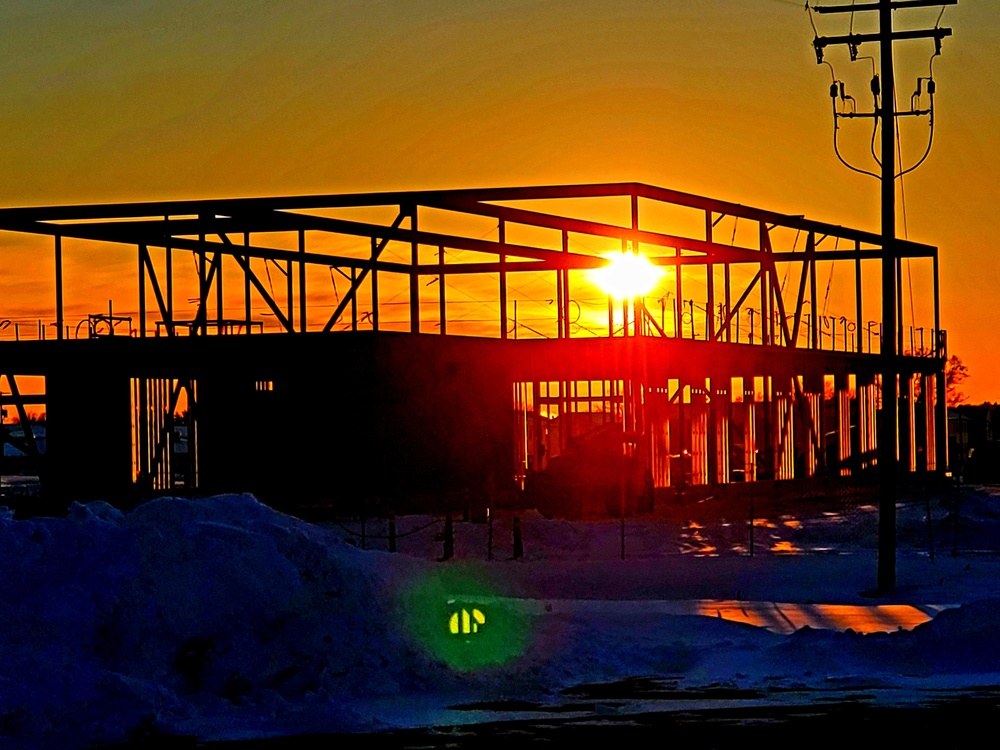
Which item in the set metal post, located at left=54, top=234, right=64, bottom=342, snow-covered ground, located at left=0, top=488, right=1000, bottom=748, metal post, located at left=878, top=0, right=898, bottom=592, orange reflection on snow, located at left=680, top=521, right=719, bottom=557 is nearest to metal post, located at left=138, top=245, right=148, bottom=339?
metal post, located at left=54, top=234, right=64, bottom=342

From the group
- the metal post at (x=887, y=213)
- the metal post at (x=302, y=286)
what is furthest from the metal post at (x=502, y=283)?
the metal post at (x=887, y=213)

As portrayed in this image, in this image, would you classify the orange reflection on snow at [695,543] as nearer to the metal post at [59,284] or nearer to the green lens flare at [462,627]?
the green lens flare at [462,627]

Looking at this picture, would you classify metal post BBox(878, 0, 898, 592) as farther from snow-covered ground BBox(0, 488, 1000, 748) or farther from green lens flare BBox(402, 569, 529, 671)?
green lens flare BBox(402, 569, 529, 671)

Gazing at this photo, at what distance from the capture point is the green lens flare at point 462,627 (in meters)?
18.5

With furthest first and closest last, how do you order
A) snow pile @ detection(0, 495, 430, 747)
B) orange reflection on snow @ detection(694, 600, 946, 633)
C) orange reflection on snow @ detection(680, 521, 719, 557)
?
orange reflection on snow @ detection(680, 521, 719, 557), orange reflection on snow @ detection(694, 600, 946, 633), snow pile @ detection(0, 495, 430, 747)

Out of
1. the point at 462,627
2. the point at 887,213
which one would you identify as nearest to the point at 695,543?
the point at 887,213

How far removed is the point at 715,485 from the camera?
162 ft

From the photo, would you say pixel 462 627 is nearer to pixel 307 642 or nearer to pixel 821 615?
pixel 307 642

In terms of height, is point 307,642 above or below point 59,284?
below

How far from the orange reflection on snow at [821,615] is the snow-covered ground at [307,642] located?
0.36 feet

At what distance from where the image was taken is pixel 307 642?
57.5 feet

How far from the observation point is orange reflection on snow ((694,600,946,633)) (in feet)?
73.5

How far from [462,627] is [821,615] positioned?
20.4 ft

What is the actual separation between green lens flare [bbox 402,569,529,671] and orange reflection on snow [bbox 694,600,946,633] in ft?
11.7
